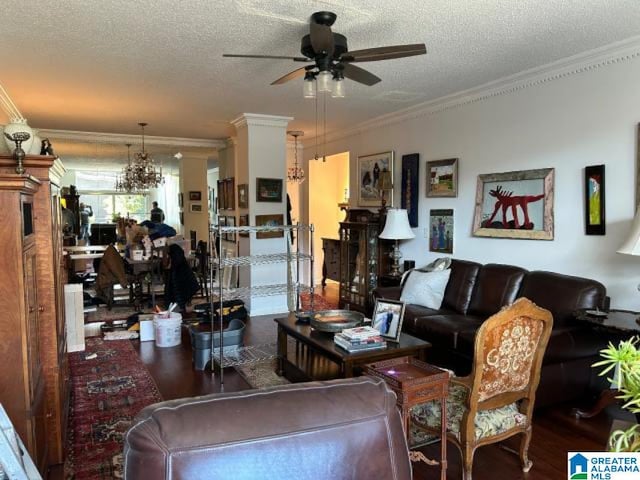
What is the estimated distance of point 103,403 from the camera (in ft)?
10.9

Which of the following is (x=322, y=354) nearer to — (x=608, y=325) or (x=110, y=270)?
(x=608, y=325)

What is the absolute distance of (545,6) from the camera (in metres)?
2.65

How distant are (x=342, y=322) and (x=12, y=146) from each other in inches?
88.8

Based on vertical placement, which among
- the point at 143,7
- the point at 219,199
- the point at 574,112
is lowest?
the point at 219,199

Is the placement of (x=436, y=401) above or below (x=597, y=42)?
below

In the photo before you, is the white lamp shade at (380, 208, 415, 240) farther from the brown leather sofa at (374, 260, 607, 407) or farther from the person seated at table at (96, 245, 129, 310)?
the person seated at table at (96, 245, 129, 310)

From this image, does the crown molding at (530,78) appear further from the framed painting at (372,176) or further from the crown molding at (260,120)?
the crown molding at (260,120)

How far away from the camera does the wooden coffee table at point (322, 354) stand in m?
2.80

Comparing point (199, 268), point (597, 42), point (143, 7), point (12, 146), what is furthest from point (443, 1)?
point (199, 268)

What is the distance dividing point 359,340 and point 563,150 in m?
2.44

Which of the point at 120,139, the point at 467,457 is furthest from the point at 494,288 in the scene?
the point at 120,139

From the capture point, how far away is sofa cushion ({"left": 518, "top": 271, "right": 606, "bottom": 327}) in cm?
332

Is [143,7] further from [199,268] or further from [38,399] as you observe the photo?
[199,268]

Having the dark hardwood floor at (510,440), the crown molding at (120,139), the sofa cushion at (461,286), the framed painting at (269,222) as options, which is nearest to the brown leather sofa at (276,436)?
the dark hardwood floor at (510,440)
